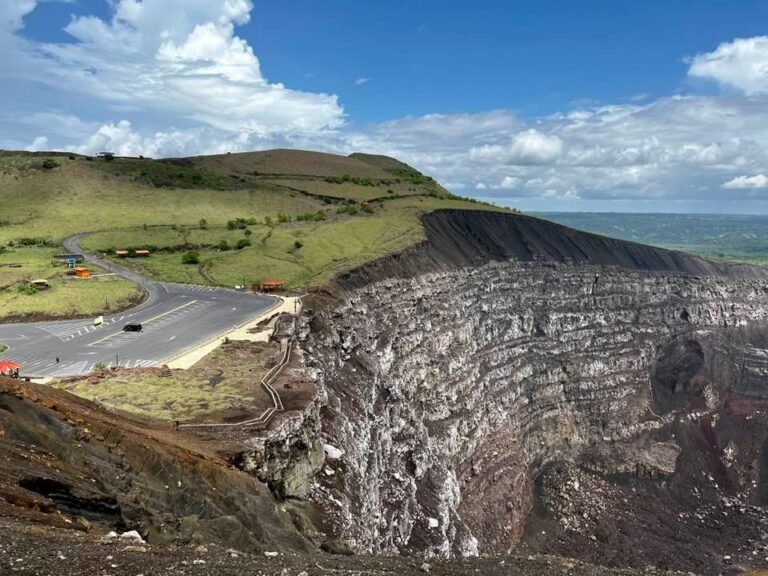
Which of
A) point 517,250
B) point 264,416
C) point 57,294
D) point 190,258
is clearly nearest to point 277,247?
point 190,258

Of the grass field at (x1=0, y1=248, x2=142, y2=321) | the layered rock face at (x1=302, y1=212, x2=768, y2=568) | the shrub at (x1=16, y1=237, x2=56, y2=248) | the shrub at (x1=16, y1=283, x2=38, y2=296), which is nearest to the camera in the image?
the layered rock face at (x1=302, y1=212, x2=768, y2=568)

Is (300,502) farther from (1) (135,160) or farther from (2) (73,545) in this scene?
(1) (135,160)

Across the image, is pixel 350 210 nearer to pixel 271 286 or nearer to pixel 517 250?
pixel 517 250

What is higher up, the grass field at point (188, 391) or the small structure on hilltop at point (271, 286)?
the small structure on hilltop at point (271, 286)

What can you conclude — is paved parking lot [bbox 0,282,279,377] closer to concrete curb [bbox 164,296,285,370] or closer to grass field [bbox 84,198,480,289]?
concrete curb [bbox 164,296,285,370]

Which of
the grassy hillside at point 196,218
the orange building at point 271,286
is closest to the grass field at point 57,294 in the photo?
the grassy hillside at point 196,218

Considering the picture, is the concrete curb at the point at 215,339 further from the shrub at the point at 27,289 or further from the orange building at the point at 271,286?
the shrub at the point at 27,289

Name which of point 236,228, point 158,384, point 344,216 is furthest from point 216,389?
point 344,216

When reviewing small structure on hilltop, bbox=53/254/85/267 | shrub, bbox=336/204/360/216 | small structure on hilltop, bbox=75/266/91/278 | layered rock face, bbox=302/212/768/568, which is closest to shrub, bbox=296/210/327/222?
shrub, bbox=336/204/360/216
